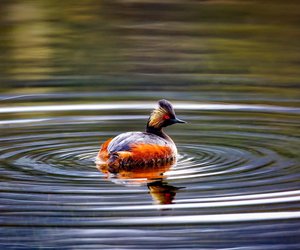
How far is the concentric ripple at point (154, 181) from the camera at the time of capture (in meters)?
8.66

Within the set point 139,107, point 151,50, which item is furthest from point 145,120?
point 151,50

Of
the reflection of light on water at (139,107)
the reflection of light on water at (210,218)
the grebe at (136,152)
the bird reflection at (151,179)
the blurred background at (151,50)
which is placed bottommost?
the reflection of light on water at (210,218)

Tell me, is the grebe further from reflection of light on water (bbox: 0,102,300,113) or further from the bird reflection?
reflection of light on water (bbox: 0,102,300,113)

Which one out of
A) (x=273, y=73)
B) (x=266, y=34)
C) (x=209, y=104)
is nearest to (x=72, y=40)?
(x=266, y=34)

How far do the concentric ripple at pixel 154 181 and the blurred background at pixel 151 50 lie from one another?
57.0 inches

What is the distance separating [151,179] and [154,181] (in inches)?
3.9

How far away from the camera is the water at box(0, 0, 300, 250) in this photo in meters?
8.68

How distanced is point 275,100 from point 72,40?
7062 millimetres

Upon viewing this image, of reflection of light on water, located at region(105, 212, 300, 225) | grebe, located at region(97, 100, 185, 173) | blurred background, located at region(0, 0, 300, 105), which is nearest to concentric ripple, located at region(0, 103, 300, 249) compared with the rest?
reflection of light on water, located at region(105, 212, 300, 225)

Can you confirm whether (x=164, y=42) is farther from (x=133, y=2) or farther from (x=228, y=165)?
(x=228, y=165)

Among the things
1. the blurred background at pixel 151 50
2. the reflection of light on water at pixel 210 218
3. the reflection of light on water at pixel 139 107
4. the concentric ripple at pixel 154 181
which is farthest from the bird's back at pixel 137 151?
the blurred background at pixel 151 50

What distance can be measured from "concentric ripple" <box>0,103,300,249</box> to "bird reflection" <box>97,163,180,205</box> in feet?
0.06

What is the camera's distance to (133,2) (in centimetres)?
2533

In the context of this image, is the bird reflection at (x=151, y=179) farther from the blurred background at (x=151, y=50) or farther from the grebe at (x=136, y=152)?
the blurred background at (x=151, y=50)
